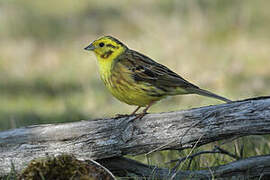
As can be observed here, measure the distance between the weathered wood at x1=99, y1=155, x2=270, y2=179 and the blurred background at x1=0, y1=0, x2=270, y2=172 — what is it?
2.62m

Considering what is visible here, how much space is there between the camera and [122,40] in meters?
10.3

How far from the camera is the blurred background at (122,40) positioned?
8.01m

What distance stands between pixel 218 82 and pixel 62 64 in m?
2.80

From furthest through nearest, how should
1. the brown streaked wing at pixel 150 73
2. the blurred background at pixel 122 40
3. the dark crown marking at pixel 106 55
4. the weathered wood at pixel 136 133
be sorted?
the blurred background at pixel 122 40, the dark crown marking at pixel 106 55, the brown streaked wing at pixel 150 73, the weathered wood at pixel 136 133

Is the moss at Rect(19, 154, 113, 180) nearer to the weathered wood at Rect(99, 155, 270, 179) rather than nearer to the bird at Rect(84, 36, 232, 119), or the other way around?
the weathered wood at Rect(99, 155, 270, 179)

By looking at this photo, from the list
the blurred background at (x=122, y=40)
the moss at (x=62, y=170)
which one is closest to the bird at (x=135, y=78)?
the moss at (x=62, y=170)

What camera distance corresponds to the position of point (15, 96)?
8531 mm

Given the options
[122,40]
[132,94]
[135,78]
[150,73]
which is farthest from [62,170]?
[122,40]

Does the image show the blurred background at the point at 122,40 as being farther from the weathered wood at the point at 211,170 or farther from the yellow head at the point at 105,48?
the weathered wood at the point at 211,170

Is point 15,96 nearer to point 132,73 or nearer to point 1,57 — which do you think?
point 1,57

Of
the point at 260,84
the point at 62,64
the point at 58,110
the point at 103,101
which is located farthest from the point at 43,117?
the point at 260,84

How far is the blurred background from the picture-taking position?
8008mm

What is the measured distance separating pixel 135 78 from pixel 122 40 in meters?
5.20

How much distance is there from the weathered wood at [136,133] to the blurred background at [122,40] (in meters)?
2.60
